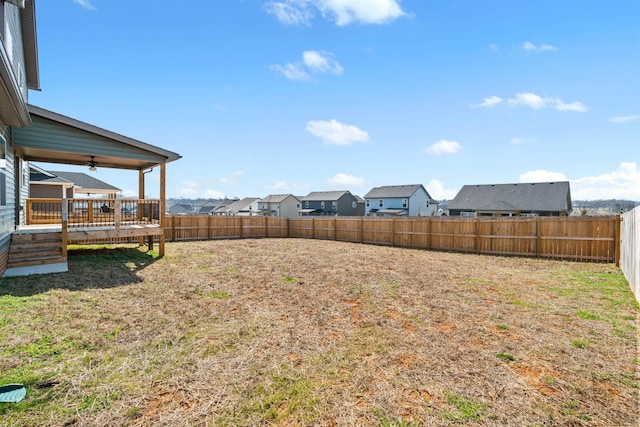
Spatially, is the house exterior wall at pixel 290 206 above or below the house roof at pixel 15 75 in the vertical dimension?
below

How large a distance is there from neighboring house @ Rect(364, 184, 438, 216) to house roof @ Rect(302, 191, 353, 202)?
5.08m

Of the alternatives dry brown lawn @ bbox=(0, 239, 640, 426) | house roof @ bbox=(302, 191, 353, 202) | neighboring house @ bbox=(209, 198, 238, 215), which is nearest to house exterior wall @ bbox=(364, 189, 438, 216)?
house roof @ bbox=(302, 191, 353, 202)

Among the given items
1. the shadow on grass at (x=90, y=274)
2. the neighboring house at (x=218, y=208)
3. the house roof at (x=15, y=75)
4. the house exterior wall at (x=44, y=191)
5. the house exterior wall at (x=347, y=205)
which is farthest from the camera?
the neighboring house at (x=218, y=208)

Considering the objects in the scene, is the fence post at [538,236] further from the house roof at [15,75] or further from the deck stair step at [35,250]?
the deck stair step at [35,250]

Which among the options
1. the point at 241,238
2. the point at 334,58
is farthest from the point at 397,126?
the point at 241,238

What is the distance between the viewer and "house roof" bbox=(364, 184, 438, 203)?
144 ft

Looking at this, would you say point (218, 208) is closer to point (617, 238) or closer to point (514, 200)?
point (514, 200)

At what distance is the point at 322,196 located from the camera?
5322cm

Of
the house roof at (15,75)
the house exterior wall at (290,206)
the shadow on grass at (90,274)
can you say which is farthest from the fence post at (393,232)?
the house exterior wall at (290,206)

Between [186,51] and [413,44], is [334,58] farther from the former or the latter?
[186,51]

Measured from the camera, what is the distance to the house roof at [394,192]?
144ft

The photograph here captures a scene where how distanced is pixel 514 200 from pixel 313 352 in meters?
36.1

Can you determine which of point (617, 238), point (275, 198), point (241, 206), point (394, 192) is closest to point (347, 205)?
point (394, 192)

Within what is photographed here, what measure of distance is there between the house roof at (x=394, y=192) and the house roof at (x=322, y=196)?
16.7 ft
